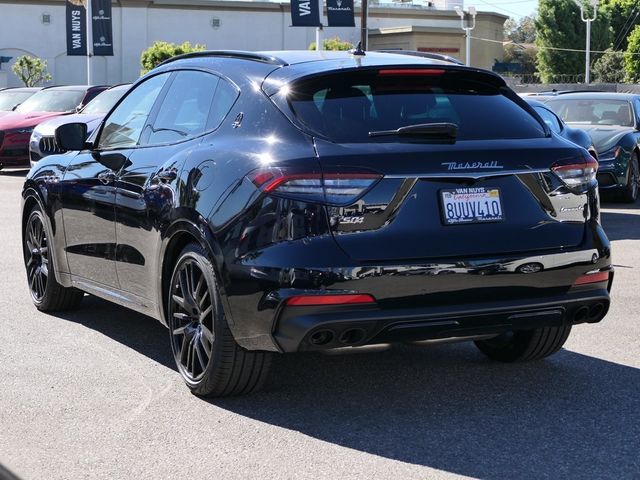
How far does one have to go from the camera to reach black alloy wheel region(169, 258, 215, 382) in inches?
215

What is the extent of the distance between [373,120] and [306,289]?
91cm

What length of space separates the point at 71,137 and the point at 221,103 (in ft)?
5.42

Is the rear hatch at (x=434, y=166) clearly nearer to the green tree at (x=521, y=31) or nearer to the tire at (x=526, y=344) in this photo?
the tire at (x=526, y=344)

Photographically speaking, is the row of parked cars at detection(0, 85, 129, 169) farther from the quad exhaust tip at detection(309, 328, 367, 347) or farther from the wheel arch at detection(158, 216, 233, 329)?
the quad exhaust tip at detection(309, 328, 367, 347)

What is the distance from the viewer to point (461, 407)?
5398 millimetres

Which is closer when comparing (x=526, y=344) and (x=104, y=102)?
(x=526, y=344)

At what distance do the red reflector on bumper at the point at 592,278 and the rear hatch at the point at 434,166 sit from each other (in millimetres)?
170

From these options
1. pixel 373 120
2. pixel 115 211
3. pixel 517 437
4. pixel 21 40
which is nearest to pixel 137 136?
pixel 115 211

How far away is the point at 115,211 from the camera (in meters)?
6.40

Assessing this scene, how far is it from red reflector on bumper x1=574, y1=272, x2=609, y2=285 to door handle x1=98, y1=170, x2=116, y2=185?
8.94ft

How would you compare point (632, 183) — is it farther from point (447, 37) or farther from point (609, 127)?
point (447, 37)

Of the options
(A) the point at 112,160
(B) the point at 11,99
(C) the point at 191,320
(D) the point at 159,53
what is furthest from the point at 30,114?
(D) the point at 159,53

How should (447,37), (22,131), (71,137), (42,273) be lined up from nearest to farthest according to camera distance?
(71,137)
(42,273)
(22,131)
(447,37)

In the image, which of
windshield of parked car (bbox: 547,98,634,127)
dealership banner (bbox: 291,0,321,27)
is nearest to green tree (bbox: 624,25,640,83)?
dealership banner (bbox: 291,0,321,27)
